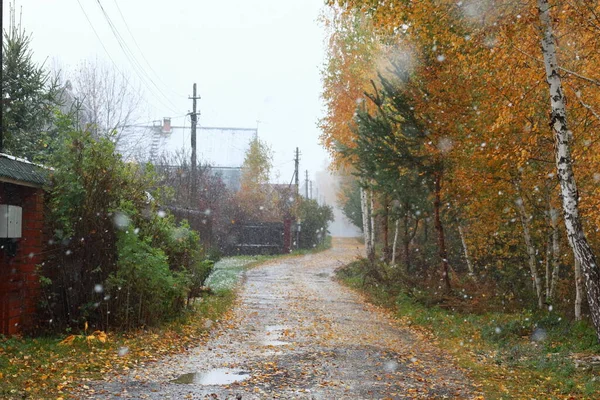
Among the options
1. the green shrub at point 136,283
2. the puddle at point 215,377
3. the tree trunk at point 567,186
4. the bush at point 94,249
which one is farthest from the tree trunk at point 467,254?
the puddle at point 215,377

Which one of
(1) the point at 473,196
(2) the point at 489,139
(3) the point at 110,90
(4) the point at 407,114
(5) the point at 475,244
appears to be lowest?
(5) the point at 475,244

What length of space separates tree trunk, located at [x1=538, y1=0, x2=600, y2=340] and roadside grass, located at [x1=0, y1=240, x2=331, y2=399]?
5923 millimetres

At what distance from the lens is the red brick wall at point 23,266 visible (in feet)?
29.5

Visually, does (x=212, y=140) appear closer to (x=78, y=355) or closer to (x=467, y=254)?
(x=467, y=254)

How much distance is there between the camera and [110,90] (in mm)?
Result: 35719

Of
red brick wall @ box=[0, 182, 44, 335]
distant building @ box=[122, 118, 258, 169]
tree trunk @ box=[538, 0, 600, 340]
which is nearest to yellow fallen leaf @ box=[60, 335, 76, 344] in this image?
red brick wall @ box=[0, 182, 44, 335]

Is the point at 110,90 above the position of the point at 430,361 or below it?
above

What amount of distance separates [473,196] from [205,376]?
943cm

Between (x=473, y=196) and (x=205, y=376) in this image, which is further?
(x=473, y=196)

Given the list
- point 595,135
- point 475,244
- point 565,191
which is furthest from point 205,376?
point 475,244

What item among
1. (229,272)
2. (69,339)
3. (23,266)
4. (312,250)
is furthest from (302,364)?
(312,250)

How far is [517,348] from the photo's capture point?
33.3 ft

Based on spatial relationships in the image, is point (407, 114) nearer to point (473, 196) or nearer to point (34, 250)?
point (473, 196)

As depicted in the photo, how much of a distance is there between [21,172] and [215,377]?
3.94 metres
